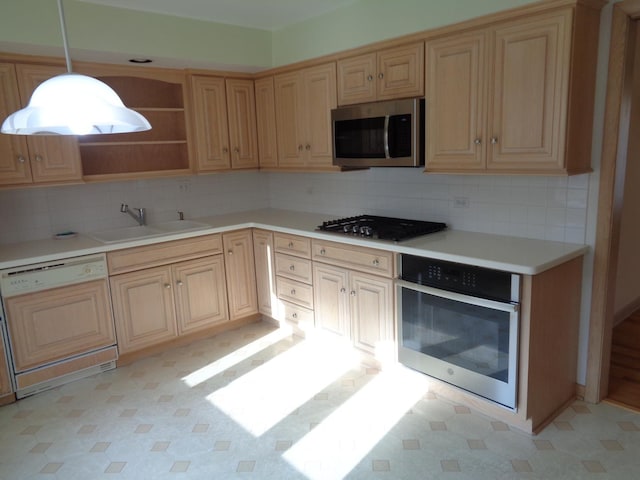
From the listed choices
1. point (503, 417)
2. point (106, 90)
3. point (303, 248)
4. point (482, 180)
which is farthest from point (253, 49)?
point (503, 417)

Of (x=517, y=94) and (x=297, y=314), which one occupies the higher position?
(x=517, y=94)

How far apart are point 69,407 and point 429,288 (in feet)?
7.74

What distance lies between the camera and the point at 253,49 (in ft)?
12.7

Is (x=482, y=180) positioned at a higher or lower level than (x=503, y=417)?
higher

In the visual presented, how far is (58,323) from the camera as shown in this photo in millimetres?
3070

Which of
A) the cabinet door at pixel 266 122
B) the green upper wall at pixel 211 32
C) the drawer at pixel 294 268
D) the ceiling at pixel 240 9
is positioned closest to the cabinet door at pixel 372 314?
the drawer at pixel 294 268

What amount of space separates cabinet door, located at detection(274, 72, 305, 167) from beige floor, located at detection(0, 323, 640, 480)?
1709mm

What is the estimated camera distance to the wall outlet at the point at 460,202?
3108 millimetres

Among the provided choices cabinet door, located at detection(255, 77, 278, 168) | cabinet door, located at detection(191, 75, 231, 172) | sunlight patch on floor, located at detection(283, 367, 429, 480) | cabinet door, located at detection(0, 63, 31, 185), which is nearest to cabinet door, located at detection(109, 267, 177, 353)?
cabinet door, located at detection(0, 63, 31, 185)

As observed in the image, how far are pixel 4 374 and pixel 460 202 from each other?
316cm

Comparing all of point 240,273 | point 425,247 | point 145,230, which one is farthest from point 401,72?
point 145,230

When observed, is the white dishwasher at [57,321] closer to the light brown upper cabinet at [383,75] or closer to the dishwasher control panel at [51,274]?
the dishwasher control panel at [51,274]

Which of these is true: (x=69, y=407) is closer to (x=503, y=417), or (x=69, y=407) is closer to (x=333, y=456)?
(x=333, y=456)

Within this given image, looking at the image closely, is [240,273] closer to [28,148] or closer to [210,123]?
[210,123]
